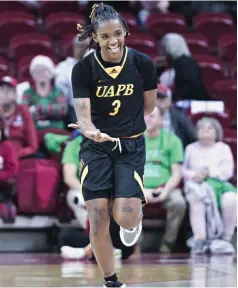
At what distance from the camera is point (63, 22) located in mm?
11320

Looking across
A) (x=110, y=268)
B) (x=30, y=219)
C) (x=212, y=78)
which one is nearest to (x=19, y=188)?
(x=30, y=219)

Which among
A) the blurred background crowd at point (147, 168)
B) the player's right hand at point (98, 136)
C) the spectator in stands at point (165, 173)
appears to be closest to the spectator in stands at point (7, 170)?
the blurred background crowd at point (147, 168)

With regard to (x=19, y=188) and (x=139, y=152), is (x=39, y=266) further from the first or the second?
(x=139, y=152)

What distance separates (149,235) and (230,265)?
1.67 meters

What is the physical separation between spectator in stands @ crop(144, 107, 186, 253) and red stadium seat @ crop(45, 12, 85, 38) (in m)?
3.59

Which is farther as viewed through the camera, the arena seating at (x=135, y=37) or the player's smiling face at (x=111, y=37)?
the arena seating at (x=135, y=37)

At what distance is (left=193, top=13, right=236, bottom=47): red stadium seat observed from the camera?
1180 cm

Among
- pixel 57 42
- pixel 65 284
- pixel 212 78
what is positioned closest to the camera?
pixel 65 284

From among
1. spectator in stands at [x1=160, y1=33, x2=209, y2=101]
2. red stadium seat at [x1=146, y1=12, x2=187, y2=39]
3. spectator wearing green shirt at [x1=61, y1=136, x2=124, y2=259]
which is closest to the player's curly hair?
spectator wearing green shirt at [x1=61, y1=136, x2=124, y2=259]

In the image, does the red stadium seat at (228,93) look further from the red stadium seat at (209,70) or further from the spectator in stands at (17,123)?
the spectator in stands at (17,123)

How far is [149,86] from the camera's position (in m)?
4.86

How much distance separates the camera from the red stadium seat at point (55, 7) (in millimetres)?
12008

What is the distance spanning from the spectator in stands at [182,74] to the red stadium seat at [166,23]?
1557mm

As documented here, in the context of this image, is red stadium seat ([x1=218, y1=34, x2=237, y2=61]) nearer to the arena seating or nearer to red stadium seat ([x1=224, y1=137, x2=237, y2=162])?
the arena seating
